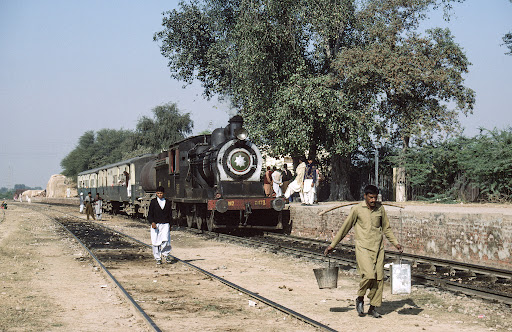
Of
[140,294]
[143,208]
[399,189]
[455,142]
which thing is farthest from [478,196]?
[140,294]

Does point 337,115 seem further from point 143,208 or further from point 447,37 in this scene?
point 143,208

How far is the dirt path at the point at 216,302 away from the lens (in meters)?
7.32

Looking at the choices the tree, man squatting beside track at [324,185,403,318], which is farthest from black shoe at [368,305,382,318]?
the tree

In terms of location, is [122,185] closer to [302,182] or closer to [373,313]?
[302,182]

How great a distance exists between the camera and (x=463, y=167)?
2233 centimetres

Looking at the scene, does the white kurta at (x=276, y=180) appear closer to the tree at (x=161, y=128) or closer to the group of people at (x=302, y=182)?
the group of people at (x=302, y=182)

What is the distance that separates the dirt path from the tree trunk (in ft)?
55.1

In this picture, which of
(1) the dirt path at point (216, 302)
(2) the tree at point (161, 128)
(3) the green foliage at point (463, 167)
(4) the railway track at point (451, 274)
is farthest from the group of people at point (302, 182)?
(2) the tree at point (161, 128)

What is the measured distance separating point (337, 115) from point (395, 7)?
623 centimetres

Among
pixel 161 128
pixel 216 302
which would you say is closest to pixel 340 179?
pixel 216 302

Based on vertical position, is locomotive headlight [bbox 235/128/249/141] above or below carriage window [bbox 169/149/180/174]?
above

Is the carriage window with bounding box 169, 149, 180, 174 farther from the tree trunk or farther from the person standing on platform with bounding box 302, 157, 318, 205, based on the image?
the tree trunk

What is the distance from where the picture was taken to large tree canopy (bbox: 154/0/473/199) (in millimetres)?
26250

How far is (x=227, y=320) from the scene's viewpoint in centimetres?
753
